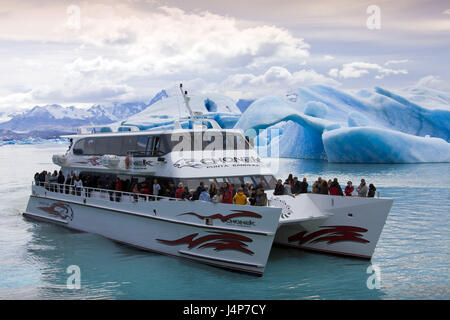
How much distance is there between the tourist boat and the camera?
10.3m

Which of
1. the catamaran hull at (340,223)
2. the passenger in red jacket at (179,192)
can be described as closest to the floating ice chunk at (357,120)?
the catamaran hull at (340,223)

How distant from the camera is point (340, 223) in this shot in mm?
11430

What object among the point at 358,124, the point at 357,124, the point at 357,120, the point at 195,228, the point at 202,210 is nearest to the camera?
the point at 202,210

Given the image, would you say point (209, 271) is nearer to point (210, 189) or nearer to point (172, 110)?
point (210, 189)

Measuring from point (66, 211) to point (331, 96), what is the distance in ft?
130

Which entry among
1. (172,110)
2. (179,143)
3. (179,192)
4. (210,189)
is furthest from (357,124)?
(172,110)

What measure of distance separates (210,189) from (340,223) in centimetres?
324

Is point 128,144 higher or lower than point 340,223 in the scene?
higher

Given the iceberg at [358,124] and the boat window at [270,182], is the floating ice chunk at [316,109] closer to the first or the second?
the iceberg at [358,124]

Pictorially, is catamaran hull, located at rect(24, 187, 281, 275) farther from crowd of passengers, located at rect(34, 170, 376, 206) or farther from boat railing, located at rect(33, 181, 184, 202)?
crowd of passengers, located at rect(34, 170, 376, 206)

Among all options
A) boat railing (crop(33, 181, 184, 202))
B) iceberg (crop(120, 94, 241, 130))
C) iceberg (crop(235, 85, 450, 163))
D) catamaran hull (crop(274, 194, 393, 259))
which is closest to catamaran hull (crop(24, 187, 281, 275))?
boat railing (crop(33, 181, 184, 202))

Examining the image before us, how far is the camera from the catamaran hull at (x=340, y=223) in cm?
1092
